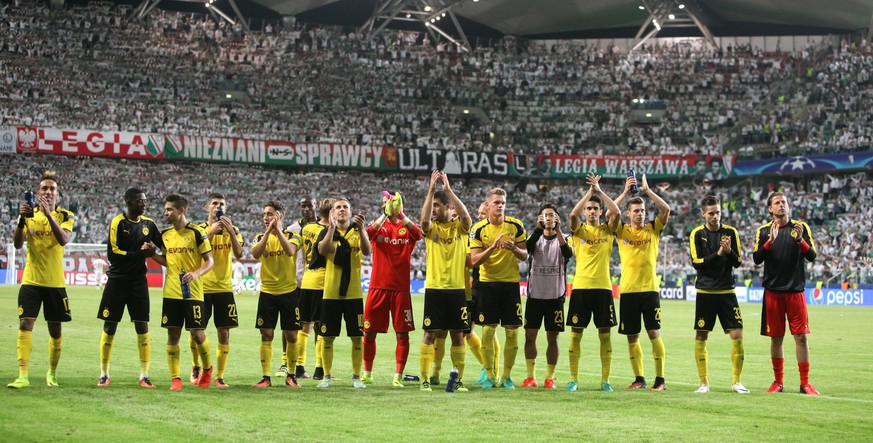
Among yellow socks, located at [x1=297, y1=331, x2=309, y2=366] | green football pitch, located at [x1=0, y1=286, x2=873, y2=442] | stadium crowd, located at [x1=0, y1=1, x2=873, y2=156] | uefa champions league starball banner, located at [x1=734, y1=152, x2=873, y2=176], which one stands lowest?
green football pitch, located at [x1=0, y1=286, x2=873, y2=442]

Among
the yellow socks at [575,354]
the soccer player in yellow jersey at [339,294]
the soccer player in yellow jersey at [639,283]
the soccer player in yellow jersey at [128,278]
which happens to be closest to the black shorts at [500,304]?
the yellow socks at [575,354]

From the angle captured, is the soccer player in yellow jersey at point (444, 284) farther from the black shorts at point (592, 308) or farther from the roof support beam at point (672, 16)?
the roof support beam at point (672, 16)

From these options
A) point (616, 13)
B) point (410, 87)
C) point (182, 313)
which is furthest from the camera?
point (410, 87)

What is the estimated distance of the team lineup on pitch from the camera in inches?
495

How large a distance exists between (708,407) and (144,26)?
54.3 metres

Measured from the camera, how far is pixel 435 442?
29.0 feet

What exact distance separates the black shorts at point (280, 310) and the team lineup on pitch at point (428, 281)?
2 centimetres

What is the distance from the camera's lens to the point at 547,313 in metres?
13.8

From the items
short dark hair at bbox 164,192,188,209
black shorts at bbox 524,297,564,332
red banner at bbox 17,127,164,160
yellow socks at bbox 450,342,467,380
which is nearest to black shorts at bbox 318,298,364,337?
yellow socks at bbox 450,342,467,380

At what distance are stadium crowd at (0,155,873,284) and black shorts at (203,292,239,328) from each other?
37.4 meters

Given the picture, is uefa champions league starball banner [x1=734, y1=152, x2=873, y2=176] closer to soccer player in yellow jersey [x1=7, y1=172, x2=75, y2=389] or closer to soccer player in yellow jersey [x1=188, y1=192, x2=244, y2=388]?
soccer player in yellow jersey [x1=188, y1=192, x2=244, y2=388]

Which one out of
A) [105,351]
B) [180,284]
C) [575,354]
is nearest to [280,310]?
[180,284]

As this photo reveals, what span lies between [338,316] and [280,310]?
3.36 feet

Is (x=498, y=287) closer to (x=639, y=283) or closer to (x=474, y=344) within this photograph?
(x=474, y=344)
